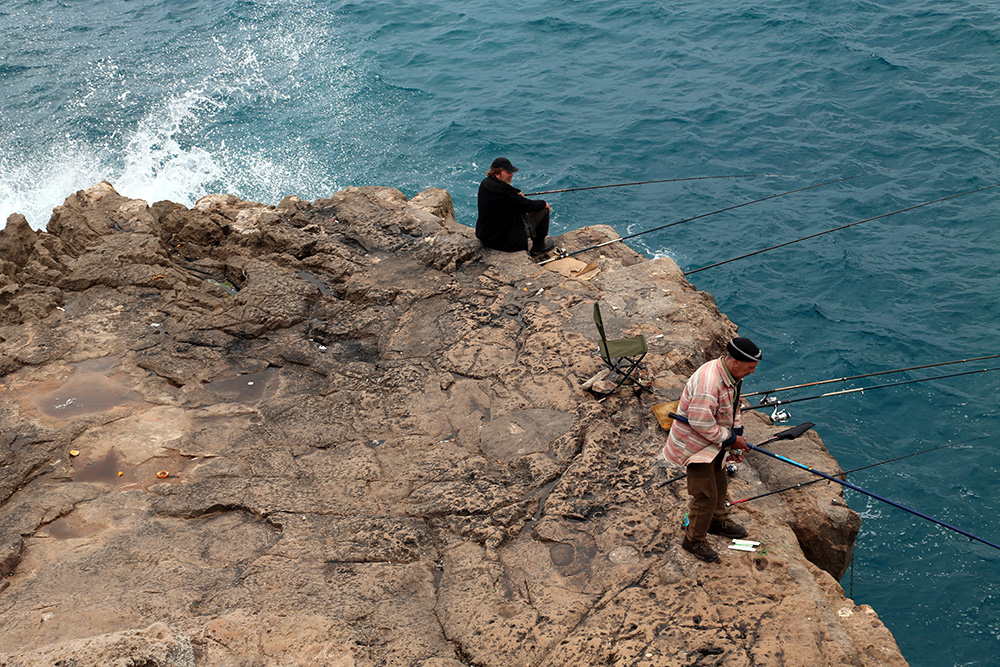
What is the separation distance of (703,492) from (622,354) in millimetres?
1681

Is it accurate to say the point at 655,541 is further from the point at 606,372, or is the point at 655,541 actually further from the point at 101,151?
the point at 101,151

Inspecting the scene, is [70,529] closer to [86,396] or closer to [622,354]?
[86,396]

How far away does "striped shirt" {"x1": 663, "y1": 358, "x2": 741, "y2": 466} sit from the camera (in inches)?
177

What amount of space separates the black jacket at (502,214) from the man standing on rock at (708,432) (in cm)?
410

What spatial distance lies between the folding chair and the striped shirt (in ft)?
4.74

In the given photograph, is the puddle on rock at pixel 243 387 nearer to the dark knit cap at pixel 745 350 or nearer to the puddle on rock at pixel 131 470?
the puddle on rock at pixel 131 470

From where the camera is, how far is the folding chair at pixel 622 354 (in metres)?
6.10

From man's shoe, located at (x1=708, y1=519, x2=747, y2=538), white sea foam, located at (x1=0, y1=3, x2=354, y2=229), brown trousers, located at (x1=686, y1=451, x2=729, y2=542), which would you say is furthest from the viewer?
white sea foam, located at (x1=0, y1=3, x2=354, y2=229)

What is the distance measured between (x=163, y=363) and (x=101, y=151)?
12067 mm

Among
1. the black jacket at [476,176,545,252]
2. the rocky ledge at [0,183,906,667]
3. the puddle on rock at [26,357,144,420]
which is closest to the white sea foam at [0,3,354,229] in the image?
the rocky ledge at [0,183,906,667]

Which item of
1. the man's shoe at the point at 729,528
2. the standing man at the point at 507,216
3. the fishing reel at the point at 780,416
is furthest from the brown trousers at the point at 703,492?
the standing man at the point at 507,216

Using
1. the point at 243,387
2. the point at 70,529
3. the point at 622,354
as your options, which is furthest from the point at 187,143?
the point at 622,354

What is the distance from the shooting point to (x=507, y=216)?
8.41m

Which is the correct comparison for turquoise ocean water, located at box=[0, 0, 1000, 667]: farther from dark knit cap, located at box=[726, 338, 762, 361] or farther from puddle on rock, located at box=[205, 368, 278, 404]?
puddle on rock, located at box=[205, 368, 278, 404]
